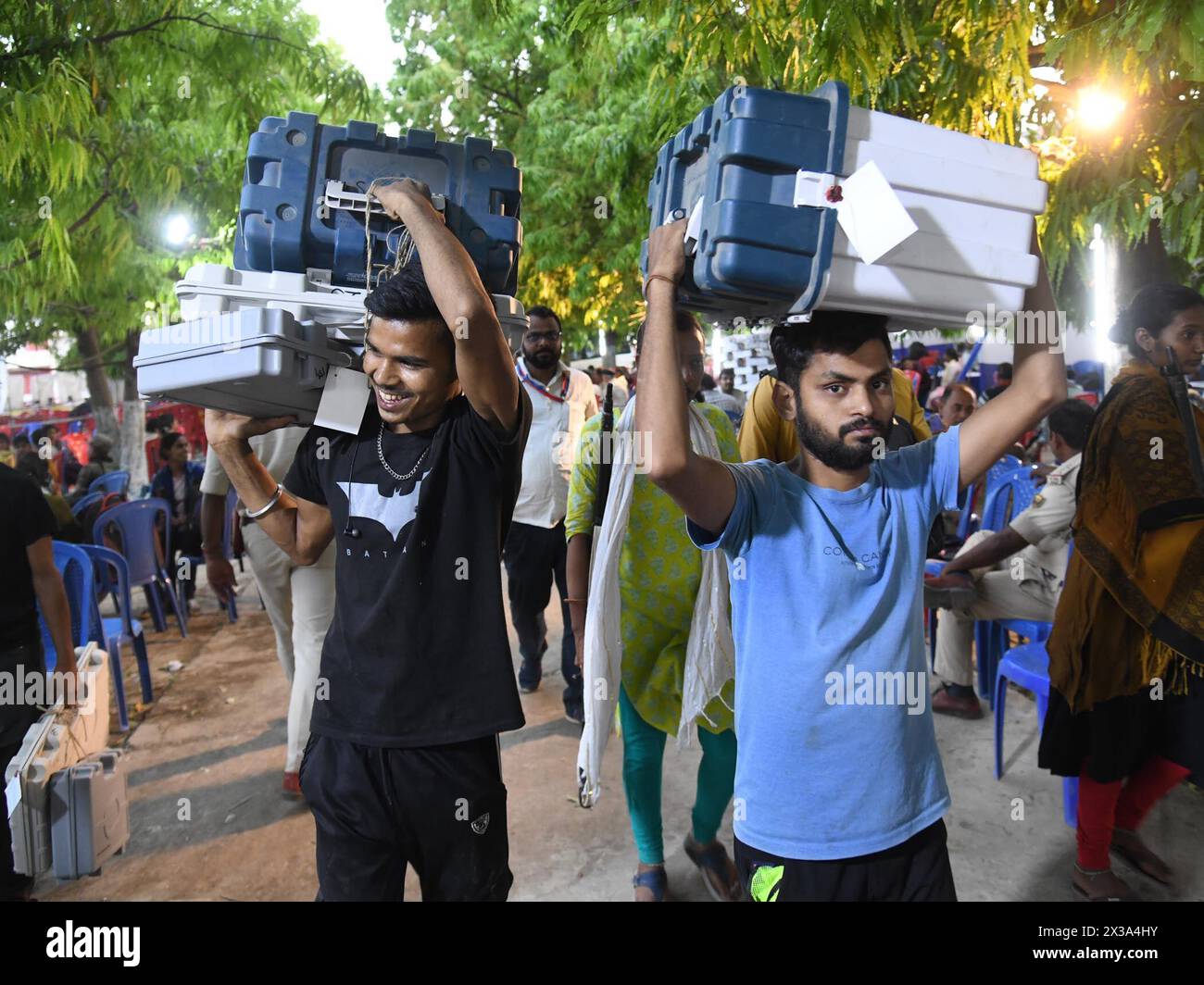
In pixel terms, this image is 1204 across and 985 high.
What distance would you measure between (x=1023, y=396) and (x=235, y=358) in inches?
62.4

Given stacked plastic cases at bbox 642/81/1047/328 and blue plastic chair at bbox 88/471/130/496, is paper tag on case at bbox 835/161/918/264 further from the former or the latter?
blue plastic chair at bbox 88/471/130/496

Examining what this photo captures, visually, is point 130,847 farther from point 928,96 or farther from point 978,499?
point 978,499

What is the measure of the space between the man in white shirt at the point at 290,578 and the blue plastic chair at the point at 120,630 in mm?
1303

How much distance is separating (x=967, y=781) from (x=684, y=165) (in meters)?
3.05

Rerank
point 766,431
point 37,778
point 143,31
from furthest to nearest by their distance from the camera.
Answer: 1. point 143,31
2. point 766,431
3. point 37,778

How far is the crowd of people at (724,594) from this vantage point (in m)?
1.81

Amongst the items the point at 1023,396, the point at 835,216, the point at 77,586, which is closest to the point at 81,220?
the point at 77,586

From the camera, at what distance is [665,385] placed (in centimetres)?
172

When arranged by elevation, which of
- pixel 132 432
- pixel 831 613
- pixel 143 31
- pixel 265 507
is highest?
pixel 143 31

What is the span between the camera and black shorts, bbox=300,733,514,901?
2049 mm

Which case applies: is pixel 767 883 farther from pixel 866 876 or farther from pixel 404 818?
pixel 404 818

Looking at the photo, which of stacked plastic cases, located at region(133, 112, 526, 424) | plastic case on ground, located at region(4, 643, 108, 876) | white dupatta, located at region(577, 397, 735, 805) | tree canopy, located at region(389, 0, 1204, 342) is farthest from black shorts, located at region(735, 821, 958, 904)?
plastic case on ground, located at region(4, 643, 108, 876)

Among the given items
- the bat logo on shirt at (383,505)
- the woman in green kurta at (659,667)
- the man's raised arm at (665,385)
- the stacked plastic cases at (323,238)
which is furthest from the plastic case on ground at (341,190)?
the woman in green kurta at (659,667)

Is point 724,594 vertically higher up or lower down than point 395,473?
lower down
